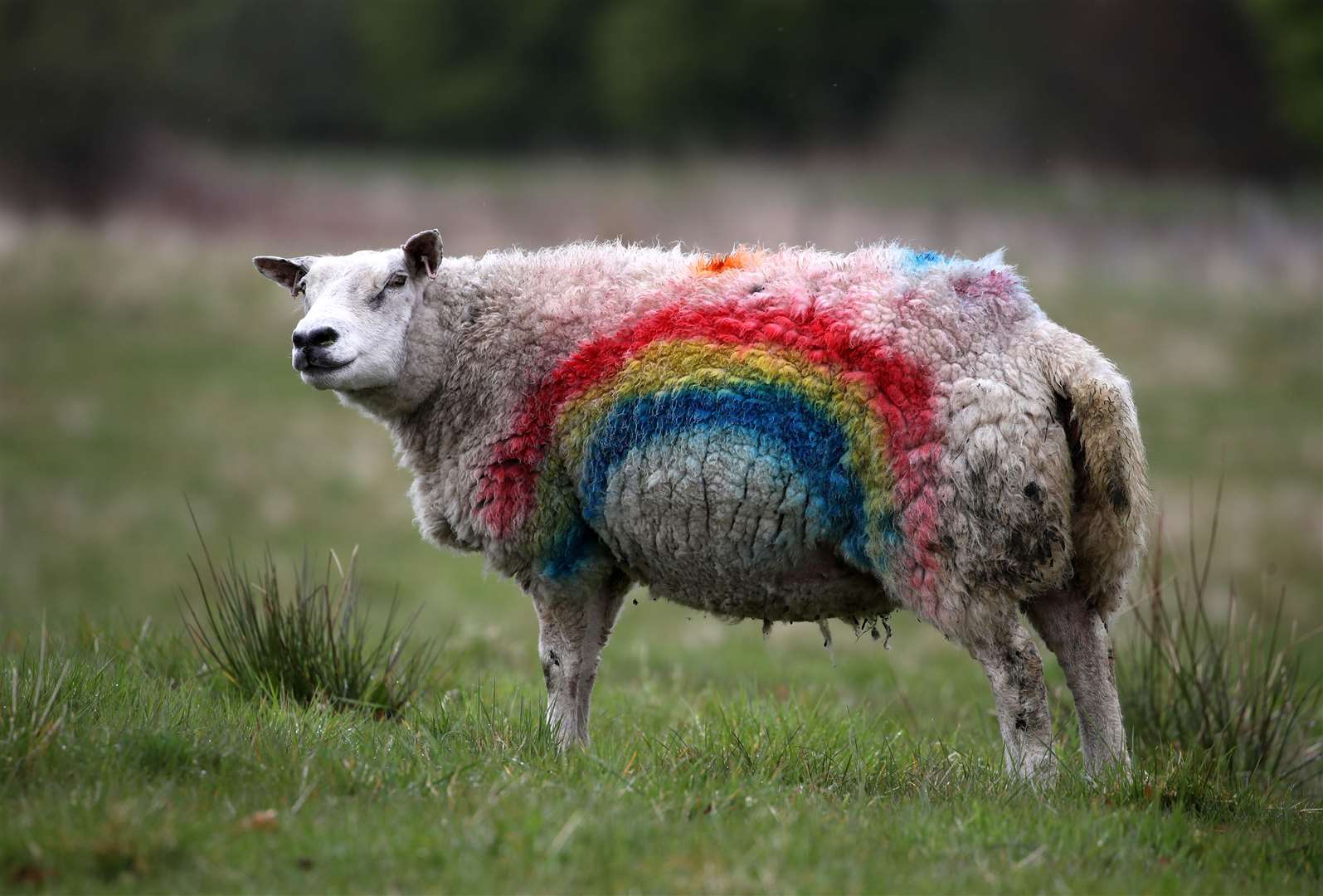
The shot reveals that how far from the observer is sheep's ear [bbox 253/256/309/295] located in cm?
537

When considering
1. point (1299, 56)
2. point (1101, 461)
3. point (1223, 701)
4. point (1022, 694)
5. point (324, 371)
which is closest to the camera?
point (1101, 461)

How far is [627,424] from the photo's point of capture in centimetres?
480

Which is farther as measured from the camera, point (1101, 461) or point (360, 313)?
point (360, 313)

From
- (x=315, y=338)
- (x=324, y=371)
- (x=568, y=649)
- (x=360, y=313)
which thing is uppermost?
(x=360, y=313)

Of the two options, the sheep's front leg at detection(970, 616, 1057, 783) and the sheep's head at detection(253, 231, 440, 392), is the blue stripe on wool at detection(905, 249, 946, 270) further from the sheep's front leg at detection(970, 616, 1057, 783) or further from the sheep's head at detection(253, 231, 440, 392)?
the sheep's head at detection(253, 231, 440, 392)

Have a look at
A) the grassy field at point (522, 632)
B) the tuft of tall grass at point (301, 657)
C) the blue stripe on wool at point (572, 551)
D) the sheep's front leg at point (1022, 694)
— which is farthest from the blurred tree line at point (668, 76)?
the sheep's front leg at point (1022, 694)

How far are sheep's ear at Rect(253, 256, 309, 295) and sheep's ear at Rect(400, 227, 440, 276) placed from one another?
1.60 feet

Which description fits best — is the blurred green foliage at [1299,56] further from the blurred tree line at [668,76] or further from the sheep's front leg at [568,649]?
the sheep's front leg at [568,649]

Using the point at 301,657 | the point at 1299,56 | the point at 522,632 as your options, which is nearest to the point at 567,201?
the point at 1299,56


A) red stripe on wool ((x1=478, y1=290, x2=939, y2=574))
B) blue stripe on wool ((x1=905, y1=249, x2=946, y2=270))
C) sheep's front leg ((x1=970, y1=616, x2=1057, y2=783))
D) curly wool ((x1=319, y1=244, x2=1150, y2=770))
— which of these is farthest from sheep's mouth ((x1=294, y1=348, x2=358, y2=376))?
sheep's front leg ((x1=970, y1=616, x2=1057, y2=783))

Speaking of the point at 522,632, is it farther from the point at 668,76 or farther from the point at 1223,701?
the point at 668,76

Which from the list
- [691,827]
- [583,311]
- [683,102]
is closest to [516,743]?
[691,827]

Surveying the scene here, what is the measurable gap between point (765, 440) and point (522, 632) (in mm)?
6987

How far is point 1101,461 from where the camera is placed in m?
4.47
